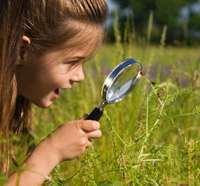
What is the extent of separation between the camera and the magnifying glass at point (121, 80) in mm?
1074

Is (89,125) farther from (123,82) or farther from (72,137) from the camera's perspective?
(123,82)

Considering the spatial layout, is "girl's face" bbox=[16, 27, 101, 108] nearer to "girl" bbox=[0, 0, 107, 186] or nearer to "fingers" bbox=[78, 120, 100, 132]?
"girl" bbox=[0, 0, 107, 186]

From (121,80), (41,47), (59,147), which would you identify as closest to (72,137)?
(59,147)

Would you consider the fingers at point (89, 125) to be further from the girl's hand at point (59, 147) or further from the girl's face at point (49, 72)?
the girl's face at point (49, 72)

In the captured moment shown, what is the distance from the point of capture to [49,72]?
1.14 metres

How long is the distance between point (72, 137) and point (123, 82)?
280 mm

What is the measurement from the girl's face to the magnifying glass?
145mm

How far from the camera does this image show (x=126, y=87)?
1113 millimetres

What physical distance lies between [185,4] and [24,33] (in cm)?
3366

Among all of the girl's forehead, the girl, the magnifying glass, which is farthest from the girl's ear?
the magnifying glass

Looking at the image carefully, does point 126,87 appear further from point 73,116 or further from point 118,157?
point 73,116

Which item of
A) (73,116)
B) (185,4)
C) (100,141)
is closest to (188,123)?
(100,141)

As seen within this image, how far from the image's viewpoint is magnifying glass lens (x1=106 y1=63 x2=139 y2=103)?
1093 mm

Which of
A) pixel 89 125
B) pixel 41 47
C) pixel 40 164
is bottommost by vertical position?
pixel 40 164
